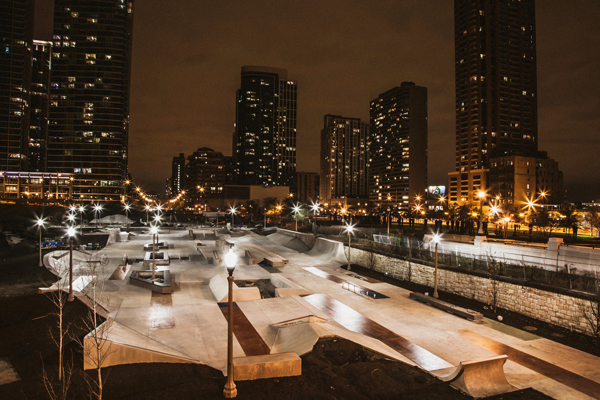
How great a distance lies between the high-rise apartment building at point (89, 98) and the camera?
13100cm

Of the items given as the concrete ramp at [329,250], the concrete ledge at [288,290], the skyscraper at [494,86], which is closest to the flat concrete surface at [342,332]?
the concrete ledge at [288,290]

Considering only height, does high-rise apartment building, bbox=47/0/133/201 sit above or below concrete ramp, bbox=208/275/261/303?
above

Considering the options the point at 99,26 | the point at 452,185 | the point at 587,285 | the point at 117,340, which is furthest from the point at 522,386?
the point at 99,26

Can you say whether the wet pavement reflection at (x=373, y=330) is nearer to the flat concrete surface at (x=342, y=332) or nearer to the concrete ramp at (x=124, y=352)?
the flat concrete surface at (x=342, y=332)

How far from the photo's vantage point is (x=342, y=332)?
472 inches

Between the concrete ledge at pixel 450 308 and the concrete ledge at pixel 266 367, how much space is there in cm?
1015

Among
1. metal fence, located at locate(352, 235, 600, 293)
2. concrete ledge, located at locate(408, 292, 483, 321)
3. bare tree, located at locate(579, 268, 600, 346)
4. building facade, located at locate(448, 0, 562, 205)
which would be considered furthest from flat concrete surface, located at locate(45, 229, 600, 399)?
building facade, located at locate(448, 0, 562, 205)

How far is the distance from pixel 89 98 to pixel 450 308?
152m

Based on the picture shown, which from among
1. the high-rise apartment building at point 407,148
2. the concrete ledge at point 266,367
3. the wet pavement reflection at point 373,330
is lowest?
the wet pavement reflection at point 373,330

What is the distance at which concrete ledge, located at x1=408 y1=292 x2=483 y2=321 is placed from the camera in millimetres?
15625

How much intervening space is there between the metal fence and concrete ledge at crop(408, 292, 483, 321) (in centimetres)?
331

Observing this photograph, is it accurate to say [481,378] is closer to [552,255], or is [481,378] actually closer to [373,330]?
[373,330]

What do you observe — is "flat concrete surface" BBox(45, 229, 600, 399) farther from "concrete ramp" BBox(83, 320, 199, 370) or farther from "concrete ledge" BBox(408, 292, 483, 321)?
"concrete ledge" BBox(408, 292, 483, 321)

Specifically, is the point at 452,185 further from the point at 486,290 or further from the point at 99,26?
the point at 99,26
